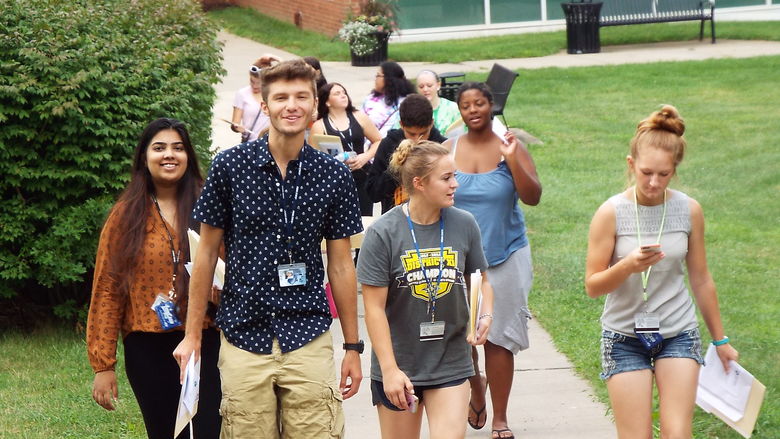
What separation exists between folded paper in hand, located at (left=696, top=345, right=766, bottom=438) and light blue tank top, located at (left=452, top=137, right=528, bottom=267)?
1408mm

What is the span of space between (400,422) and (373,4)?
21.6 m

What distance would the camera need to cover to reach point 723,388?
501 cm

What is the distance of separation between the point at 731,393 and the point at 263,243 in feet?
7.20

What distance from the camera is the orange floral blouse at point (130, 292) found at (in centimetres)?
490

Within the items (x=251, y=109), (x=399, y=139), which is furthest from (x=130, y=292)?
(x=251, y=109)

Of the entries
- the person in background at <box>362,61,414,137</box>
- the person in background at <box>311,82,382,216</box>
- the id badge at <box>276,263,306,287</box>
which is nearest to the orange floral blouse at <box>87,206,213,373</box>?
the id badge at <box>276,263,306,287</box>

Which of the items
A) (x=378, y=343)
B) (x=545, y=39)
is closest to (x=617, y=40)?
(x=545, y=39)

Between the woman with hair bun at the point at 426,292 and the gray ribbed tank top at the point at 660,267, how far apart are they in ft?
1.97

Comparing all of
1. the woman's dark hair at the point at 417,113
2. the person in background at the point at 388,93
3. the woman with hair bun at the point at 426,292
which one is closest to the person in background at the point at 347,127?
the person in background at the point at 388,93

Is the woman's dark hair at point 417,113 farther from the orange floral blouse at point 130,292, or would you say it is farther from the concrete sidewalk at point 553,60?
the concrete sidewalk at point 553,60

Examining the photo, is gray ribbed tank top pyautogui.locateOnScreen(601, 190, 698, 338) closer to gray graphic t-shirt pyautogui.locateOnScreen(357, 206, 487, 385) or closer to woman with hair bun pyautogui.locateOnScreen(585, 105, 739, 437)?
woman with hair bun pyautogui.locateOnScreen(585, 105, 739, 437)

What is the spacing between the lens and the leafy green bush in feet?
26.0

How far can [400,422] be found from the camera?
4.92m

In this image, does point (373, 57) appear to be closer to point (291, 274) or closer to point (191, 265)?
point (191, 265)
